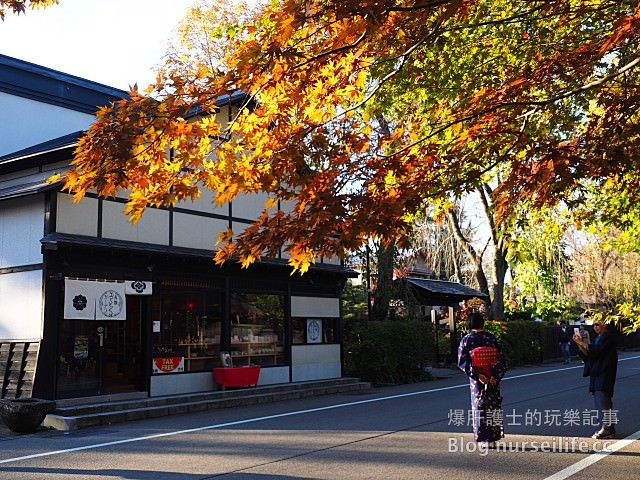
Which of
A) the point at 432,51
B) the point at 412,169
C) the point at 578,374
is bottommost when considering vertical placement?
the point at 578,374

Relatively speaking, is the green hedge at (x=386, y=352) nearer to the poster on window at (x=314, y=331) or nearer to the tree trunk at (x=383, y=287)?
the poster on window at (x=314, y=331)

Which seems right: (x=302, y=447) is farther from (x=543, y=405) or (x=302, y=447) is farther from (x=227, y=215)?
(x=227, y=215)

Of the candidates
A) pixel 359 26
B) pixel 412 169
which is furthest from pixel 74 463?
pixel 359 26

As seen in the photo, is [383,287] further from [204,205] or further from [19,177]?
[19,177]

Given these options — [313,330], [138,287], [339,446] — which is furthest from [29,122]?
[339,446]

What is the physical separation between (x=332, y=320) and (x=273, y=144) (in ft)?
48.6

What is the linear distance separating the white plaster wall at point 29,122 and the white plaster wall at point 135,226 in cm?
853

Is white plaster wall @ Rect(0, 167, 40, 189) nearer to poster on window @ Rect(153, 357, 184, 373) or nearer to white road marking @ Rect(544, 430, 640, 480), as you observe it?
poster on window @ Rect(153, 357, 184, 373)

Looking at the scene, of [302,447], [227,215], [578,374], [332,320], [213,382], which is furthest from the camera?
[578,374]

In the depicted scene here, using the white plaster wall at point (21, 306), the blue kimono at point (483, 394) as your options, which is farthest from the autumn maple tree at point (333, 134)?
the white plaster wall at point (21, 306)

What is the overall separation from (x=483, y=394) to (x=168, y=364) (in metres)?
9.83

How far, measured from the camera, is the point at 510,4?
10.1m

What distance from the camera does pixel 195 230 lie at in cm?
1770

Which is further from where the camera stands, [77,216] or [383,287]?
[383,287]
